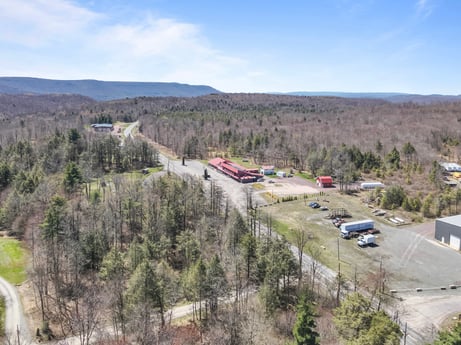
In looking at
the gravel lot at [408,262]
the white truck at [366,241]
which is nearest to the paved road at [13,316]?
the gravel lot at [408,262]

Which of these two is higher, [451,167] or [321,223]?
[451,167]

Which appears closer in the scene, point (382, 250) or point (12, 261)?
point (12, 261)

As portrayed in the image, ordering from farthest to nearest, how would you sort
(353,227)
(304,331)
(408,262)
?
(353,227) < (408,262) < (304,331)

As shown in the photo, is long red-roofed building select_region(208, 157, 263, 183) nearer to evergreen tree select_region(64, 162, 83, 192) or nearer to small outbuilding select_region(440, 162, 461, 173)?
evergreen tree select_region(64, 162, 83, 192)

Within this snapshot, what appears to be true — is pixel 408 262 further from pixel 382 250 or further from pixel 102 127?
pixel 102 127

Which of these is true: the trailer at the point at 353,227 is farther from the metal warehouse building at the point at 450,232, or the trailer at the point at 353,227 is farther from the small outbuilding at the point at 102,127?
the small outbuilding at the point at 102,127

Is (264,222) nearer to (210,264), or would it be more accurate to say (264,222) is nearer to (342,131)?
(210,264)

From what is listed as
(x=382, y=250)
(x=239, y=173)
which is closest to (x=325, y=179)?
(x=239, y=173)
